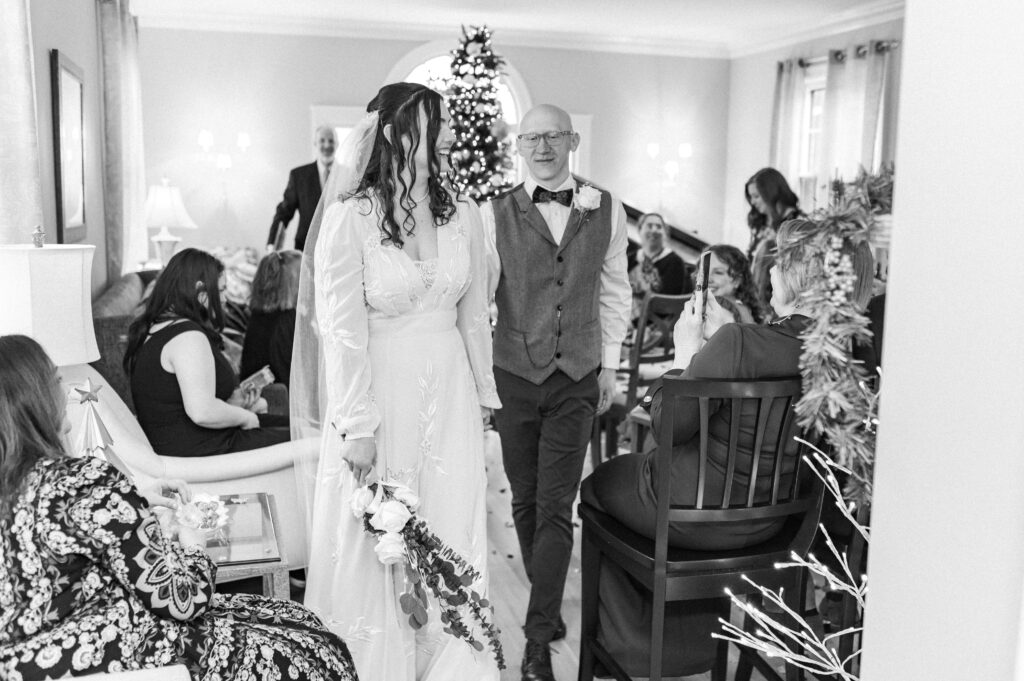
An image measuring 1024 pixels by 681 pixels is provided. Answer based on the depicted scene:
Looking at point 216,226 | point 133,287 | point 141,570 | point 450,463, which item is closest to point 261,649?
point 141,570

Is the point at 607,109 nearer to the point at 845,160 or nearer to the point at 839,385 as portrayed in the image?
the point at 845,160

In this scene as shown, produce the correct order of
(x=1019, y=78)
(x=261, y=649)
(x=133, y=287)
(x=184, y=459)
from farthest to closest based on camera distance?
(x=133, y=287) → (x=184, y=459) → (x=261, y=649) → (x=1019, y=78)

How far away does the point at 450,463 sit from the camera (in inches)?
97.6

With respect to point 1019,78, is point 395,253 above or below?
below

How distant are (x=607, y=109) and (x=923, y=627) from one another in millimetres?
10362

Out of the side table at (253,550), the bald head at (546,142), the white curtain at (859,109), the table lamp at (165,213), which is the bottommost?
the side table at (253,550)

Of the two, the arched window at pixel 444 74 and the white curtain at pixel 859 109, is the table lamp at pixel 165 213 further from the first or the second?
the white curtain at pixel 859 109

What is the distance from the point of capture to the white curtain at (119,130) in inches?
214

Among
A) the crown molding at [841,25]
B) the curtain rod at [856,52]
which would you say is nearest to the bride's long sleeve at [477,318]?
the crown molding at [841,25]

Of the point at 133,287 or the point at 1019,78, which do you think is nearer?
the point at 1019,78

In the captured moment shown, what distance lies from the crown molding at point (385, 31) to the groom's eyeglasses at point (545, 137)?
7.53 meters

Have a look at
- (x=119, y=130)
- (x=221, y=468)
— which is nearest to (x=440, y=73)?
(x=119, y=130)

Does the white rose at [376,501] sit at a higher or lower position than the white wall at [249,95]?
lower

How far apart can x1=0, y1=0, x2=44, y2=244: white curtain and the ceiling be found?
21.2ft
